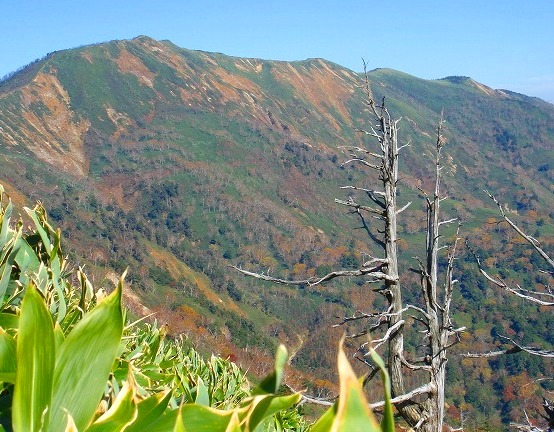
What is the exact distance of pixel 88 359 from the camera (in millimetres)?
1036

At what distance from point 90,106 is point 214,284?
64940 millimetres

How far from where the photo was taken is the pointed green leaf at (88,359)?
1015 mm

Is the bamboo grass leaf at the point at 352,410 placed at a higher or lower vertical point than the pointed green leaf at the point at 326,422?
higher

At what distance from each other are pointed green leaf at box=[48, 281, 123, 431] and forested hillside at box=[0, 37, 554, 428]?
6308cm

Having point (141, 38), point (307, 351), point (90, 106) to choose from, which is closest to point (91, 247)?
point (307, 351)

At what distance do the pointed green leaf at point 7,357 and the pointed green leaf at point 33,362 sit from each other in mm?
186

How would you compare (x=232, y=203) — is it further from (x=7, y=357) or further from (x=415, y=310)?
(x=7, y=357)

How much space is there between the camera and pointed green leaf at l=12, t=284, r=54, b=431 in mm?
941

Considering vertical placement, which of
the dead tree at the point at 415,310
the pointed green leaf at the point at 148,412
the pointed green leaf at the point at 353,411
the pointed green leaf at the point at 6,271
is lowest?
the dead tree at the point at 415,310

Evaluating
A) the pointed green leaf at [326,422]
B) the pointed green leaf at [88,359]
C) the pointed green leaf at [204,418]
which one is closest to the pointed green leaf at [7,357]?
the pointed green leaf at [88,359]

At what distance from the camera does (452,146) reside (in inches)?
7859

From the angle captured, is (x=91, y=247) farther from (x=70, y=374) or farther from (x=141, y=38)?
(x=141, y=38)

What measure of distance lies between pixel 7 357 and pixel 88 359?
0.20 m

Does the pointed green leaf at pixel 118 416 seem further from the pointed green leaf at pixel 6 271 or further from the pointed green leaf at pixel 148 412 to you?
the pointed green leaf at pixel 6 271
